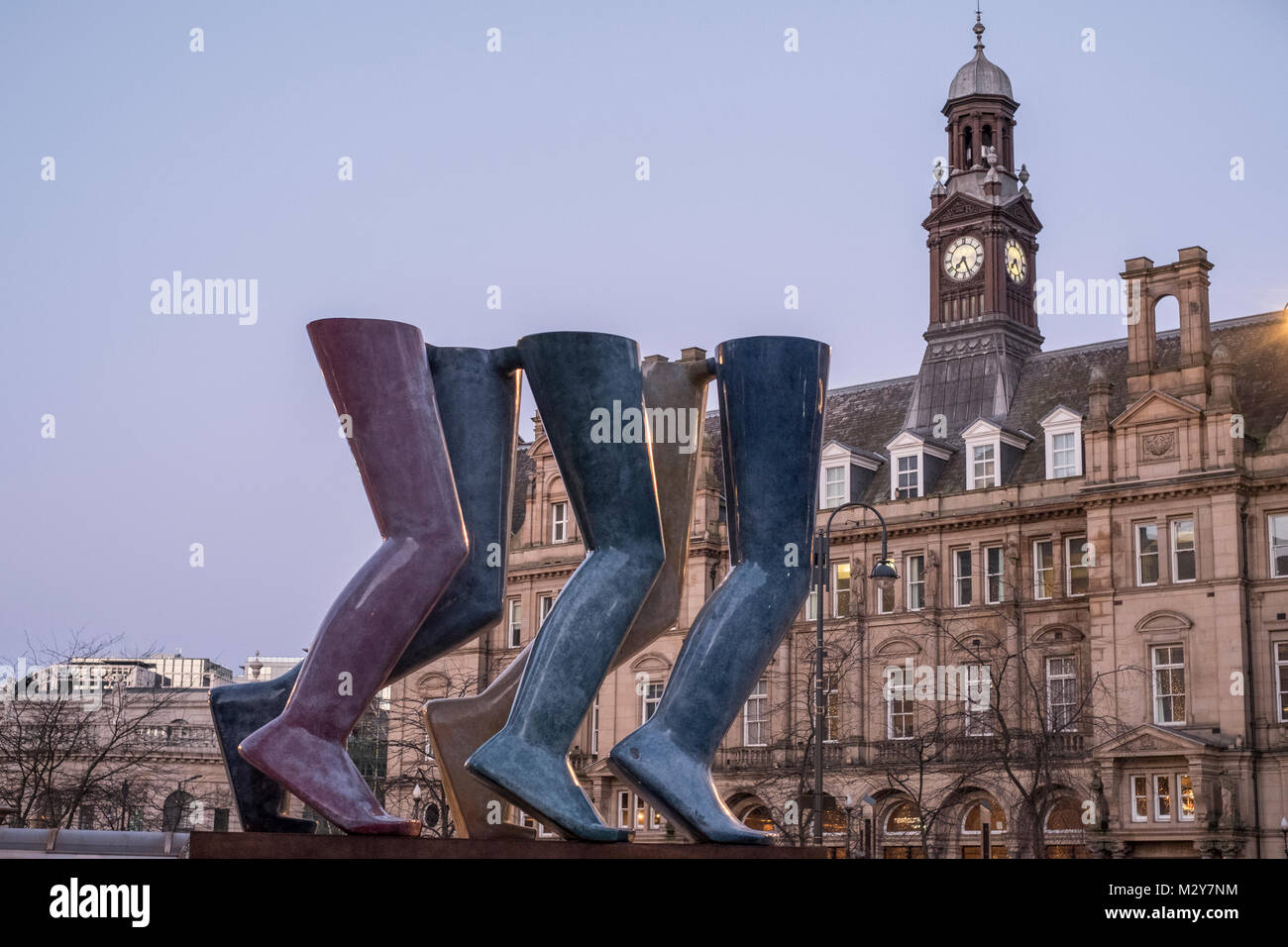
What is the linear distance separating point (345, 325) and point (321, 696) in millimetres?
2008

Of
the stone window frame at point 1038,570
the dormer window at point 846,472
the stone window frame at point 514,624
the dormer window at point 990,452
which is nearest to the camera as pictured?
the stone window frame at point 1038,570

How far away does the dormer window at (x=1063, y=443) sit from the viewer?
165ft

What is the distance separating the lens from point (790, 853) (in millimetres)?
8812

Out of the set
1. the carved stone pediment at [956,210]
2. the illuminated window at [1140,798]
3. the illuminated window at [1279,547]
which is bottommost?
the illuminated window at [1140,798]

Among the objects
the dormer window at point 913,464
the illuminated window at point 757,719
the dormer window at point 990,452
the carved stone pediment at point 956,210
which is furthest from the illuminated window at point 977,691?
the carved stone pediment at point 956,210

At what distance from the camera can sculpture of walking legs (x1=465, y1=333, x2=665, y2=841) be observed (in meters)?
8.89

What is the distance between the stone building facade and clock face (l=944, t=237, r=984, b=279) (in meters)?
0.08

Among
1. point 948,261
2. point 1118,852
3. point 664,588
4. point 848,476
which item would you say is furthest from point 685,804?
point 948,261

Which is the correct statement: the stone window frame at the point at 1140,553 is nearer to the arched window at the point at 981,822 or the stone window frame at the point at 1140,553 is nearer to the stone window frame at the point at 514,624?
the arched window at the point at 981,822

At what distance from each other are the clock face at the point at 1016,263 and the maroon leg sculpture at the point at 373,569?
49.3 m

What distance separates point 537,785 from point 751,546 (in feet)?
6.11

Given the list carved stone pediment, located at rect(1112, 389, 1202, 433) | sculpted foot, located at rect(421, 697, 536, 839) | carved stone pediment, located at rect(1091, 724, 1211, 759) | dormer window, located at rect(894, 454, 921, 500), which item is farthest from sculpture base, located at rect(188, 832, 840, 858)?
dormer window, located at rect(894, 454, 921, 500)

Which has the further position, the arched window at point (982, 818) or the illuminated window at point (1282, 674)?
the arched window at point (982, 818)

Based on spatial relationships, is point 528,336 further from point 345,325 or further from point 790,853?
point 790,853
